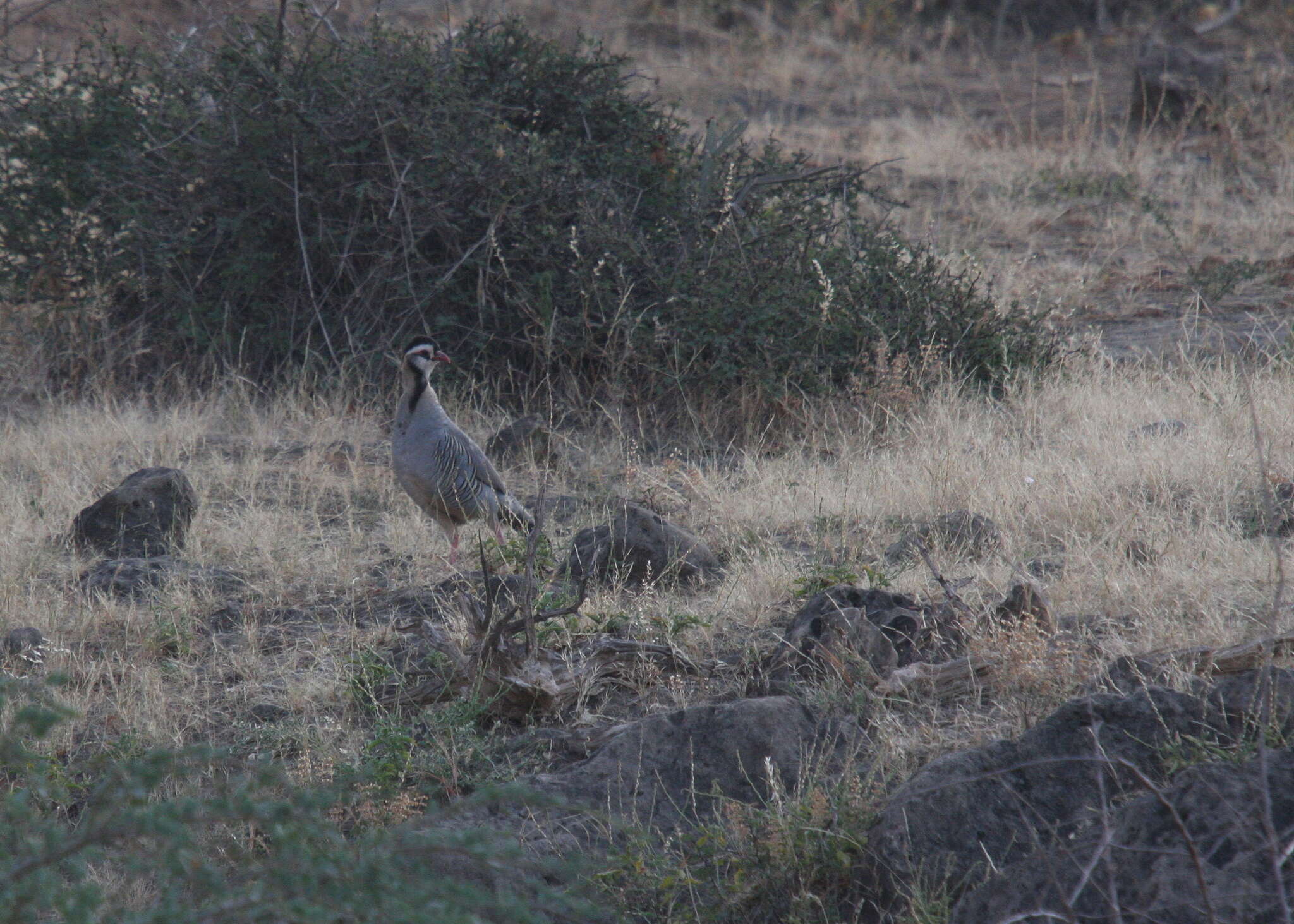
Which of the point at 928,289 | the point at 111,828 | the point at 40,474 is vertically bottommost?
the point at 40,474

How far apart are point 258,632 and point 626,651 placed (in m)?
1.64

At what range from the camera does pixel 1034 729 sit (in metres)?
3.27

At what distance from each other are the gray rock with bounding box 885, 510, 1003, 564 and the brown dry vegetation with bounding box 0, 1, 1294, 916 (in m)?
0.11

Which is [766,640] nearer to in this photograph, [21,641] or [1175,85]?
[21,641]

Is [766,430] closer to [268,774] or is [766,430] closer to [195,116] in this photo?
[195,116]

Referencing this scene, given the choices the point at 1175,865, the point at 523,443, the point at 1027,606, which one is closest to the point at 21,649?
the point at 523,443

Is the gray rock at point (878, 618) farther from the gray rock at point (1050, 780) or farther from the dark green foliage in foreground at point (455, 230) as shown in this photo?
the dark green foliage in foreground at point (455, 230)

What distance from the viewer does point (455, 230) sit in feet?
26.9

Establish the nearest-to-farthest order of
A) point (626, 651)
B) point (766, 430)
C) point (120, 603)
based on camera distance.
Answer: point (626, 651)
point (120, 603)
point (766, 430)

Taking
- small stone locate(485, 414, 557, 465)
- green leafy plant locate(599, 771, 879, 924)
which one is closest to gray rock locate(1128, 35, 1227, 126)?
small stone locate(485, 414, 557, 465)

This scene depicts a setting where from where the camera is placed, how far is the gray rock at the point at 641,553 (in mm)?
5238

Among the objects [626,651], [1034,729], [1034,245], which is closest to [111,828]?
[1034,729]

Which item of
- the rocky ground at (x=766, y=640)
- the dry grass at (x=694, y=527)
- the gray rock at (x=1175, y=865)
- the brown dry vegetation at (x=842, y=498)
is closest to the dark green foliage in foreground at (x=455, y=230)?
the brown dry vegetation at (x=842, y=498)

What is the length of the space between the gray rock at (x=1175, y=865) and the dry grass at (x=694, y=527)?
0.90 m
